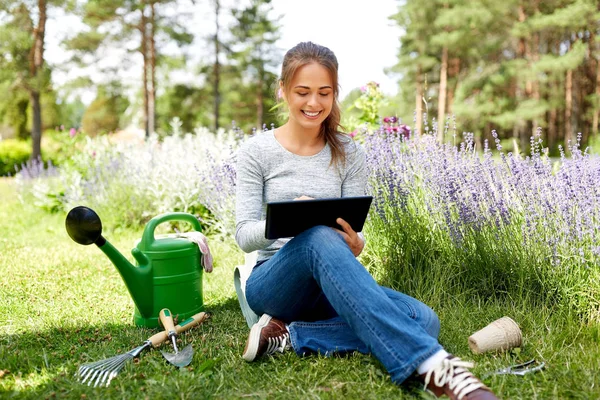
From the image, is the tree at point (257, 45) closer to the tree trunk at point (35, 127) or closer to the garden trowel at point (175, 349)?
the tree trunk at point (35, 127)

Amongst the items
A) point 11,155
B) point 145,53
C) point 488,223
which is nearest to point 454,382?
point 488,223

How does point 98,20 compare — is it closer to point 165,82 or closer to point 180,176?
point 165,82

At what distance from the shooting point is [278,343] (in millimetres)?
2051

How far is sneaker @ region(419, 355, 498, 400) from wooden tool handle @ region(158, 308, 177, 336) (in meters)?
1.10

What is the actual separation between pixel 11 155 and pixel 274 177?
17.0 meters

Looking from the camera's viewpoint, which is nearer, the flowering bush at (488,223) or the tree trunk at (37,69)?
the flowering bush at (488,223)

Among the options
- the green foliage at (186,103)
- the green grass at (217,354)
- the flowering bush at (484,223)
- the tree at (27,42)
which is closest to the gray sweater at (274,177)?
the green grass at (217,354)

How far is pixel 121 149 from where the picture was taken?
5945mm

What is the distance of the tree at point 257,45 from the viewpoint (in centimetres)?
2192

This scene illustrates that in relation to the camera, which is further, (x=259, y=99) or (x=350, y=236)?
(x=259, y=99)

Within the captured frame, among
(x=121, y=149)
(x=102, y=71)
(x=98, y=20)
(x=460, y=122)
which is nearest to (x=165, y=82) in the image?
(x=102, y=71)

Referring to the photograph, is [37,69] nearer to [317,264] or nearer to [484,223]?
[484,223]

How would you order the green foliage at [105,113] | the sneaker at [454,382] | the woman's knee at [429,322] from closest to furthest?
the sneaker at [454,382]
the woman's knee at [429,322]
the green foliage at [105,113]

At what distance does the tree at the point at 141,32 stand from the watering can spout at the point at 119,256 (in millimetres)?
14502
